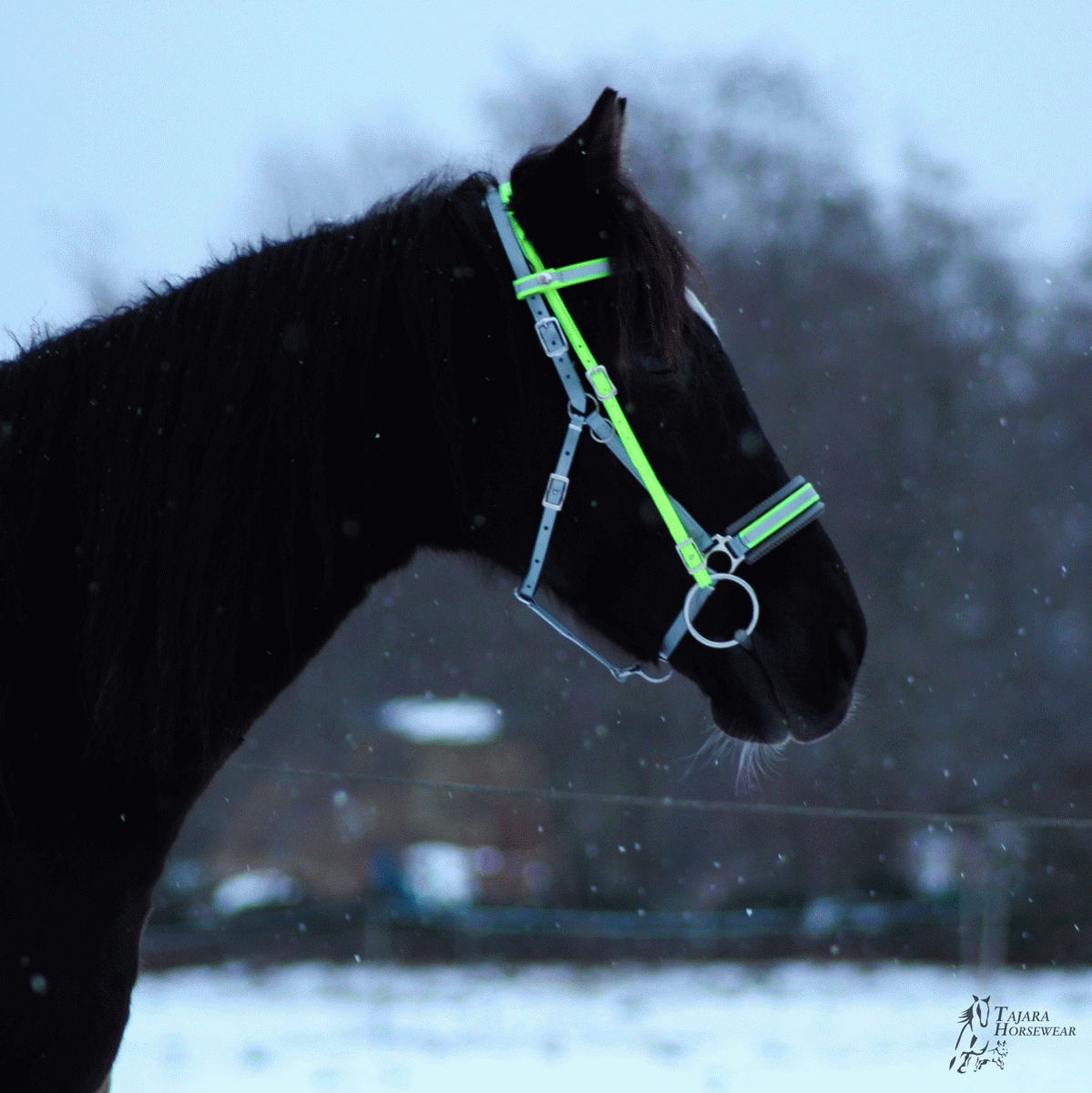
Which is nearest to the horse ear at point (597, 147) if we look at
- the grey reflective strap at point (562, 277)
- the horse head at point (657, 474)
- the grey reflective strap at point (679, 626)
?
the horse head at point (657, 474)

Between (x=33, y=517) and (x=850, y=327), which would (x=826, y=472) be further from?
(x=33, y=517)

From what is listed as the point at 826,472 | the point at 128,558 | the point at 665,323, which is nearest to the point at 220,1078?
the point at 128,558

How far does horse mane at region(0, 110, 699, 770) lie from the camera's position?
1455mm

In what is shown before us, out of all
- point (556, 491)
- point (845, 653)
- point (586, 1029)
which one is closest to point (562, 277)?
point (556, 491)

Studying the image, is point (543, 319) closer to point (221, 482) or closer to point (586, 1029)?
point (221, 482)

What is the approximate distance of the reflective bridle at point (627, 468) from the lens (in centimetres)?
157

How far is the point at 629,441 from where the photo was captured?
1565 mm

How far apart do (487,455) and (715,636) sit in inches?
17.1

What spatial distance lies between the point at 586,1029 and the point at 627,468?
575 cm

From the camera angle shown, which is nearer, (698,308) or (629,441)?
(629,441)

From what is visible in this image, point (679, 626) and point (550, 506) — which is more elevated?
point (550, 506)

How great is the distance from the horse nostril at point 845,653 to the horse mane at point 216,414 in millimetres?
472

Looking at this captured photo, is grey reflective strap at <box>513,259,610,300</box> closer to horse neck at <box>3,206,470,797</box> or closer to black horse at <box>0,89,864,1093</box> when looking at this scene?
black horse at <box>0,89,864,1093</box>

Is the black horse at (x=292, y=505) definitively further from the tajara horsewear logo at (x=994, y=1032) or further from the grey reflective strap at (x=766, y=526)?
the tajara horsewear logo at (x=994, y=1032)
